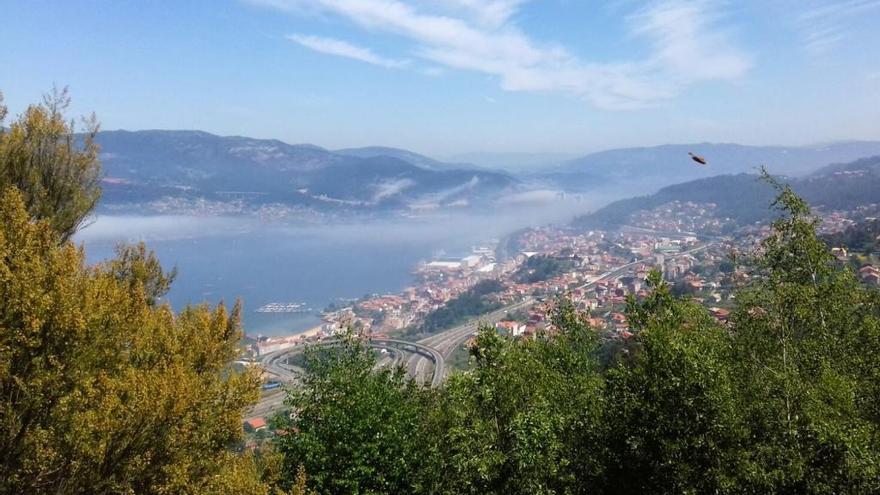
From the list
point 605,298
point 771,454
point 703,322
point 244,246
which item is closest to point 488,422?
point 771,454

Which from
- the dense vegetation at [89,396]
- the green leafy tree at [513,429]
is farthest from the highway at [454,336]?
the dense vegetation at [89,396]

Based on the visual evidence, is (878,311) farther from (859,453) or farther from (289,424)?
(289,424)

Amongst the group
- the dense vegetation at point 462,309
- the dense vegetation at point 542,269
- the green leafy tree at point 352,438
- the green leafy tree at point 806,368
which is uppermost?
the green leafy tree at point 806,368

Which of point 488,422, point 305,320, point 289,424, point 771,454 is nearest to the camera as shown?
point 771,454

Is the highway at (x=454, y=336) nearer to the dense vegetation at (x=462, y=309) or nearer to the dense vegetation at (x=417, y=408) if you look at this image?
the dense vegetation at (x=462, y=309)

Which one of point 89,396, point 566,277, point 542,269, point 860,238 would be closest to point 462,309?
point 566,277

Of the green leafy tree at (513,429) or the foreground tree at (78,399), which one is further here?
the green leafy tree at (513,429)
